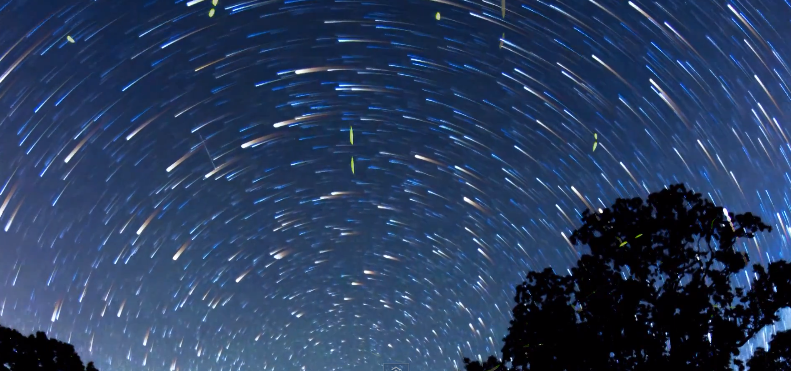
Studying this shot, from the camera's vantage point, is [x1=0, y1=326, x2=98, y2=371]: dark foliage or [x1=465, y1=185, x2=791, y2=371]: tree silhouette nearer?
[x1=465, y1=185, x2=791, y2=371]: tree silhouette

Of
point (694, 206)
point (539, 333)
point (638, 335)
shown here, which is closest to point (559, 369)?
point (539, 333)

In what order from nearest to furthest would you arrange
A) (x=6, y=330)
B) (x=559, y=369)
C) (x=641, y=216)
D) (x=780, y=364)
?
1. (x=780, y=364)
2. (x=559, y=369)
3. (x=641, y=216)
4. (x=6, y=330)

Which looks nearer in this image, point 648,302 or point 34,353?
point 648,302

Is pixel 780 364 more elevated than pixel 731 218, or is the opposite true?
pixel 731 218

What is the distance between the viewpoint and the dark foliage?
17.1 m

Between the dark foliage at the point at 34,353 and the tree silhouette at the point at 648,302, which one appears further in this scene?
the dark foliage at the point at 34,353

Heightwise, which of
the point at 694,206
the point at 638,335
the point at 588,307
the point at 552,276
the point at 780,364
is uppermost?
the point at 694,206

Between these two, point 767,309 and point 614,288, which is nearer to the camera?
point 767,309

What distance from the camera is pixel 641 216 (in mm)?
13242

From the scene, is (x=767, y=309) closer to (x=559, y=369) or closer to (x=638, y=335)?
(x=638, y=335)

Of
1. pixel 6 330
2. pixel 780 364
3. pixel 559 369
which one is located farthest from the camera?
pixel 6 330

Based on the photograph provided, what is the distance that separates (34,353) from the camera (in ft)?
57.1

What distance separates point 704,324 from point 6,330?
20.5 meters

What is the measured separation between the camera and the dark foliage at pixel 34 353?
1714 centimetres
